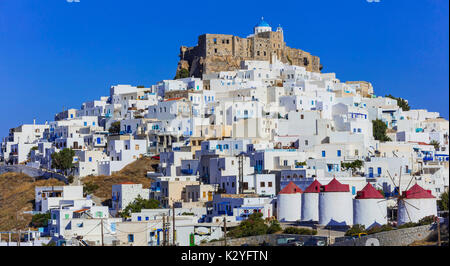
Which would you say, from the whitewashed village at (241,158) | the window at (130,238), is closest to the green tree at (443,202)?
the whitewashed village at (241,158)

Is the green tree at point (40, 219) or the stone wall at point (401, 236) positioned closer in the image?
the stone wall at point (401, 236)

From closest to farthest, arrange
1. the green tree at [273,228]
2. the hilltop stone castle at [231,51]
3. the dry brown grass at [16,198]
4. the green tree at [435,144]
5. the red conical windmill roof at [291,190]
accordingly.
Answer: the green tree at [273,228]
the red conical windmill roof at [291,190]
the dry brown grass at [16,198]
the green tree at [435,144]
the hilltop stone castle at [231,51]

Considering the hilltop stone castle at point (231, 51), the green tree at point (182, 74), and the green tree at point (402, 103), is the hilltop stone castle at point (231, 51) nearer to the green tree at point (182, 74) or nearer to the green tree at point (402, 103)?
the green tree at point (182, 74)

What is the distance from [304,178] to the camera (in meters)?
28.5

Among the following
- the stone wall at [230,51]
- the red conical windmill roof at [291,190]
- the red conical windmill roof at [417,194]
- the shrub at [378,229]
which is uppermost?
the stone wall at [230,51]

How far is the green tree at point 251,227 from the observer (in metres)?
23.5

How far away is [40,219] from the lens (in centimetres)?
3053

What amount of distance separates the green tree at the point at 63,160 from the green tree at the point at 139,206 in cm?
679

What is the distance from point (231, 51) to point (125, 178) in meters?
17.9

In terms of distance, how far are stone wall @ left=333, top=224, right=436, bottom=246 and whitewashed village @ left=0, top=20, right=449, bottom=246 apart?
0.21 meters
